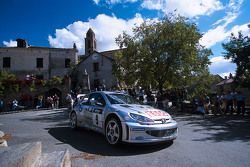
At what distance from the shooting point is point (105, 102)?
732 centimetres

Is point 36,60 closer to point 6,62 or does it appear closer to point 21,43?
point 21,43

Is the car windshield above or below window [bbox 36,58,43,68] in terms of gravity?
below

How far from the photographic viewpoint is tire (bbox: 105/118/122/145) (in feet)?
20.4

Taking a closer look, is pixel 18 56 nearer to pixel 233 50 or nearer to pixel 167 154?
pixel 233 50

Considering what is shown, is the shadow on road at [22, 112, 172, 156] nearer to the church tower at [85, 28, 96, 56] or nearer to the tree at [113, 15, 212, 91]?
the tree at [113, 15, 212, 91]

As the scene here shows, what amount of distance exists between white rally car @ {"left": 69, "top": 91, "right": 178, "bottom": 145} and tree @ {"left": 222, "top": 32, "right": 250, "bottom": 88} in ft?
42.0

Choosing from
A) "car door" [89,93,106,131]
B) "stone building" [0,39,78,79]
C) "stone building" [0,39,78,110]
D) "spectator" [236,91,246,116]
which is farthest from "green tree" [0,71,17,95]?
"spectator" [236,91,246,116]

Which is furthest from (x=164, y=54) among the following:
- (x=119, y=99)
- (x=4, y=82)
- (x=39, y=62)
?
(x=39, y=62)

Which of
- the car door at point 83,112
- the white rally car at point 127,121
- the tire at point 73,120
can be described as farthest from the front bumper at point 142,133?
the tire at point 73,120

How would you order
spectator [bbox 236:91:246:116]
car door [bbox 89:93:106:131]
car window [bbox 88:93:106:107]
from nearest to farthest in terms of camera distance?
car door [bbox 89:93:106:131]
car window [bbox 88:93:106:107]
spectator [bbox 236:91:246:116]

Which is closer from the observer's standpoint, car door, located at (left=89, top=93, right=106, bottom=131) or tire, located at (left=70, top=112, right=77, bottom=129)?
car door, located at (left=89, top=93, right=106, bottom=131)

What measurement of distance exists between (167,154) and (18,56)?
3611 centimetres

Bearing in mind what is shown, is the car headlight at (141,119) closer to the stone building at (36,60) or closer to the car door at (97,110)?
the car door at (97,110)

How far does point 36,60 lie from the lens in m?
36.8
